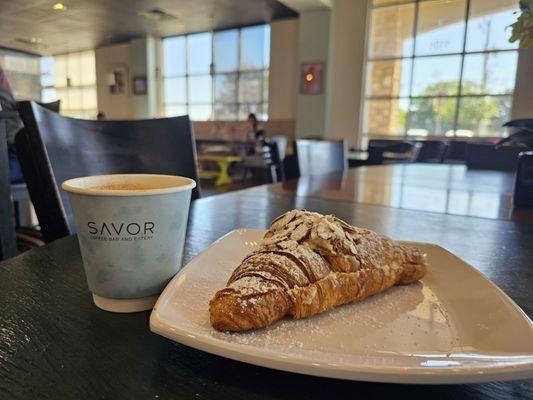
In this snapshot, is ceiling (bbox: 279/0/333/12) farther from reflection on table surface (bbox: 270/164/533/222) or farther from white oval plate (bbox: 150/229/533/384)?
white oval plate (bbox: 150/229/533/384)

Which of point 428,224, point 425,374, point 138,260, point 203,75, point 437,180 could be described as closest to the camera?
point 425,374

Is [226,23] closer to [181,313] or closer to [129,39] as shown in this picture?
[129,39]

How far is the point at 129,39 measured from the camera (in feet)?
29.9

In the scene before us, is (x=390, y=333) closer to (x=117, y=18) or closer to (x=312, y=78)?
(x=312, y=78)

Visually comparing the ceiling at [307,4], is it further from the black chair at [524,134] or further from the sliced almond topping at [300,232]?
the sliced almond topping at [300,232]

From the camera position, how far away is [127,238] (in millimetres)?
378

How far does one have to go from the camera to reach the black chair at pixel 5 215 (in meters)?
1.10

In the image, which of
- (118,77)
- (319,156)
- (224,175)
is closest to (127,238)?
(319,156)

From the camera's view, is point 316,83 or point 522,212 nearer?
point 522,212

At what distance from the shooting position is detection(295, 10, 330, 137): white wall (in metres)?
6.53

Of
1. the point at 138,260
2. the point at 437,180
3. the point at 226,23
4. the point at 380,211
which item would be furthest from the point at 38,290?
the point at 226,23

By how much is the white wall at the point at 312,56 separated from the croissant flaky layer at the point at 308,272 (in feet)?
21.3

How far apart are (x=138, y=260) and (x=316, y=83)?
6.75 m

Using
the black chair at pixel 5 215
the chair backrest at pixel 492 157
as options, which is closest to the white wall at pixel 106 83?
the chair backrest at pixel 492 157
